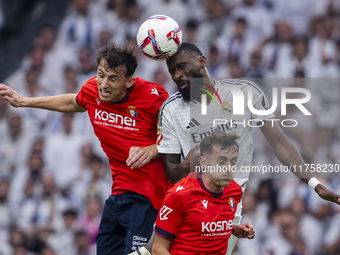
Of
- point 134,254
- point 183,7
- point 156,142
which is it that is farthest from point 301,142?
point 183,7

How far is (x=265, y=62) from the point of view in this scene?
9742 millimetres

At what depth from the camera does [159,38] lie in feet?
17.6

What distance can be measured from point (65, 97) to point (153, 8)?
17.8 feet

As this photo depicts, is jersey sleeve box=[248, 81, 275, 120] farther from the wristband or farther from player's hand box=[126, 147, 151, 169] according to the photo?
player's hand box=[126, 147, 151, 169]

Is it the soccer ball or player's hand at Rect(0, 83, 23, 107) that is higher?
the soccer ball

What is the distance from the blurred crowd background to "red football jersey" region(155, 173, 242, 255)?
2.65 meters

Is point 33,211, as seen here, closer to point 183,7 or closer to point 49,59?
point 49,59

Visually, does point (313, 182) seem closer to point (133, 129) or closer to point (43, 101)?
point (133, 129)

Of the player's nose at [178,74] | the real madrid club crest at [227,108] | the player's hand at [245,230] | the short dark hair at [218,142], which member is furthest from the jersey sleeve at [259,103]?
the player's hand at [245,230]

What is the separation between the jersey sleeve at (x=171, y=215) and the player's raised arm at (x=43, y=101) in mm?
1503

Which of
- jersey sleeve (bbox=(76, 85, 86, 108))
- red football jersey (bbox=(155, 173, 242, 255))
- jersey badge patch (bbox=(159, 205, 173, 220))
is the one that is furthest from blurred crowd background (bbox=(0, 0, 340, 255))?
jersey badge patch (bbox=(159, 205, 173, 220))

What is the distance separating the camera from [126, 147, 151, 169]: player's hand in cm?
521

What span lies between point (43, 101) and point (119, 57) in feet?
3.05

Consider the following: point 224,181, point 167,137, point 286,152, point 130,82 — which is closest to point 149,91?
point 130,82
